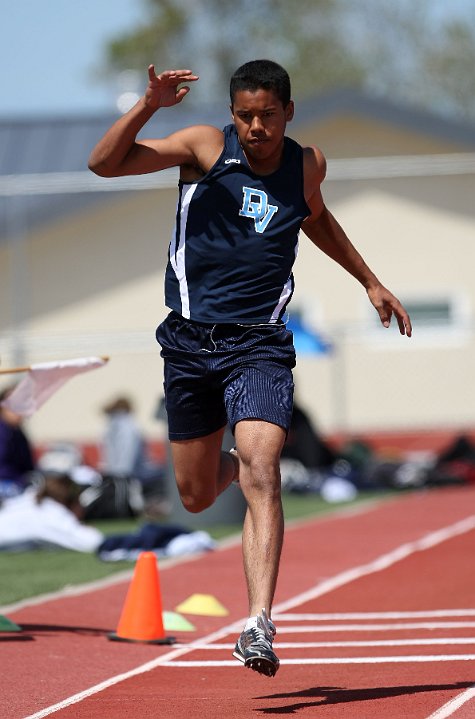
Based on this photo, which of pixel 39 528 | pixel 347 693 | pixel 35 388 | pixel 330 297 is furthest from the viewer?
pixel 330 297

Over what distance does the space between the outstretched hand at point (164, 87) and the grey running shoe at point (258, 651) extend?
204 cm

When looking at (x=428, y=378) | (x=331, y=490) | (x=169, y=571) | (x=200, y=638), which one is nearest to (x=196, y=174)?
(x=200, y=638)

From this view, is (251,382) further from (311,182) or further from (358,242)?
(358,242)

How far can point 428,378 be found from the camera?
73.6 ft

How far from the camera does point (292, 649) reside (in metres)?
7.07

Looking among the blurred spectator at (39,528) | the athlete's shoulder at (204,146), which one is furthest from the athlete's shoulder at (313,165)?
the blurred spectator at (39,528)

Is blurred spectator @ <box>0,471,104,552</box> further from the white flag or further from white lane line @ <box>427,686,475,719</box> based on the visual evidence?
white lane line @ <box>427,686,475,719</box>

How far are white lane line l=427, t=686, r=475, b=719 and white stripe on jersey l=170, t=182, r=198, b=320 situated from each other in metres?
1.83

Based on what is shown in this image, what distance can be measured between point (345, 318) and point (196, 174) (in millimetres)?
17431

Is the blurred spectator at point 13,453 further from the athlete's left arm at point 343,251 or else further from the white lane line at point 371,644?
the athlete's left arm at point 343,251

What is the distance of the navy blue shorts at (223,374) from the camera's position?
5.77 metres

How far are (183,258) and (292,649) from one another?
221 cm

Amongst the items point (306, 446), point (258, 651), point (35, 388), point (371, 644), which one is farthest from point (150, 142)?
point (306, 446)

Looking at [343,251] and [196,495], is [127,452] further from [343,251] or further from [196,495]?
[343,251]
